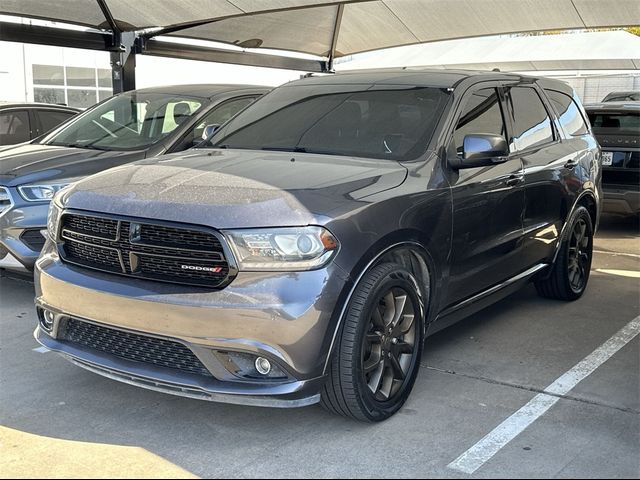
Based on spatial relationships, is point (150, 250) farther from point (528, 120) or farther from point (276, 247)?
point (528, 120)

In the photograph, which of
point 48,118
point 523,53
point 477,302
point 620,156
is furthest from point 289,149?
point 523,53

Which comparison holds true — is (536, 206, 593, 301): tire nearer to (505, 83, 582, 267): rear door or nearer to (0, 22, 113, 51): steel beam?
(505, 83, 582, 267): rear door

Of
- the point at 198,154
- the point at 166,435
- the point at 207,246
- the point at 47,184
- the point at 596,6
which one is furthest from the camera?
the point at 596,6

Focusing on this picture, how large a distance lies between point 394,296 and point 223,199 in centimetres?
97


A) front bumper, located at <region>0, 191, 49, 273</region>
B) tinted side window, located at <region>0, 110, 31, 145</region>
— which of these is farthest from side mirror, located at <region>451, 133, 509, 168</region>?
tinted side window, located at <region>0, 110, 31, 145</region>

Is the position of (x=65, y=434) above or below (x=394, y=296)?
below

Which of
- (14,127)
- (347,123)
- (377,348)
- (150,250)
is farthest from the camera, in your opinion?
(14,127)

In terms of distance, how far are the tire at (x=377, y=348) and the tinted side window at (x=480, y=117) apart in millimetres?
1078

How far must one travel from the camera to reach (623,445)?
3418mm

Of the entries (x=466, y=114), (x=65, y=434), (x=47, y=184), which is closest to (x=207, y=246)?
(x=65, y=434)

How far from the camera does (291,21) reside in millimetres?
12562

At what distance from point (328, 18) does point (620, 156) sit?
615 centimetres

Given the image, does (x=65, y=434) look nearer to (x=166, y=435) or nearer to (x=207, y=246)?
(x=166, y=435)

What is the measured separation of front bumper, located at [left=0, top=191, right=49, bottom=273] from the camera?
549 cm
